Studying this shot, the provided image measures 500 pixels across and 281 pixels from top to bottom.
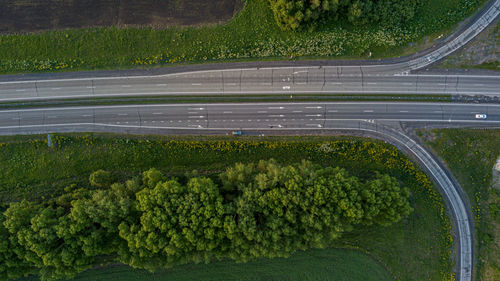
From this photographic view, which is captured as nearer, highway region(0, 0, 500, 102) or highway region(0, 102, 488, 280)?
highway region(0, 102, 488, 280)

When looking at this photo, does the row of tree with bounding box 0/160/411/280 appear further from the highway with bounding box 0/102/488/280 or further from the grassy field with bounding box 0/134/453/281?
the highway with bounding box 0/102/488/280

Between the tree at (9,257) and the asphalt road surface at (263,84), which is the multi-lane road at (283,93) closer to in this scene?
the asphalt road surface at (263,84)

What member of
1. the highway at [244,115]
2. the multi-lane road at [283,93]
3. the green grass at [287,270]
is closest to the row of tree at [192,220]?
the green grass at [287,270]

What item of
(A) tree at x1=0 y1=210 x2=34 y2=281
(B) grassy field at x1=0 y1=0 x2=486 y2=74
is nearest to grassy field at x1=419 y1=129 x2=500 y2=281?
(B) grassy field at x1=0 y1=0 x2=486 y2=74

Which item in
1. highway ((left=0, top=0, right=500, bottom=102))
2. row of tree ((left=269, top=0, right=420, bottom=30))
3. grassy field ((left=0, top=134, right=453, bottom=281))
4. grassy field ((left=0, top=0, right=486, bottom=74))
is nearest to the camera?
row of tree ((left=269, top=0, right=420, bottom=30))

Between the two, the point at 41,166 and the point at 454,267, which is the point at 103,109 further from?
the point at 454,267

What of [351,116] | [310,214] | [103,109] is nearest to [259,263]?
[310,214]

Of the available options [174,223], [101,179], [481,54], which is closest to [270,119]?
[174,223]
